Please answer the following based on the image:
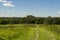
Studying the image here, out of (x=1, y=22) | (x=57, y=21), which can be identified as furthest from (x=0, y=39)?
(x=57, y=21)

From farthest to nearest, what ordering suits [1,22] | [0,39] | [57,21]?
[57,21], [1,22], [0,39]

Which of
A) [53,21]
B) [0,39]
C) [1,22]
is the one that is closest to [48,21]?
[53,21]

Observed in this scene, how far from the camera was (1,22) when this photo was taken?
4754 inches

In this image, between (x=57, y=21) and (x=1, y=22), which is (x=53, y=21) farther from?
(x=1, y=22)

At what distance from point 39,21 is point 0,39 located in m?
112

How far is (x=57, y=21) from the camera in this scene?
12975cm

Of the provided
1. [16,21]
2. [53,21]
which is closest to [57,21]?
[53,21]

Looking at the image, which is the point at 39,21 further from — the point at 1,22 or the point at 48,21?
the point at 1,22

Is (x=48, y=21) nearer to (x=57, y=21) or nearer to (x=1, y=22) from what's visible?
(x=57, y=21)

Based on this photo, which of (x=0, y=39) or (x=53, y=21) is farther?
(x=53, y=21)

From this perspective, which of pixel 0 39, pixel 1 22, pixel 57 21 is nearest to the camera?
pixel 0 39

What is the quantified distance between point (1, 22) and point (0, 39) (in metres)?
95.7

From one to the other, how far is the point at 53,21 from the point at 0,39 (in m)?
110

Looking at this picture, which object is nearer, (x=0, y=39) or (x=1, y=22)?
(x=0, y=39)
